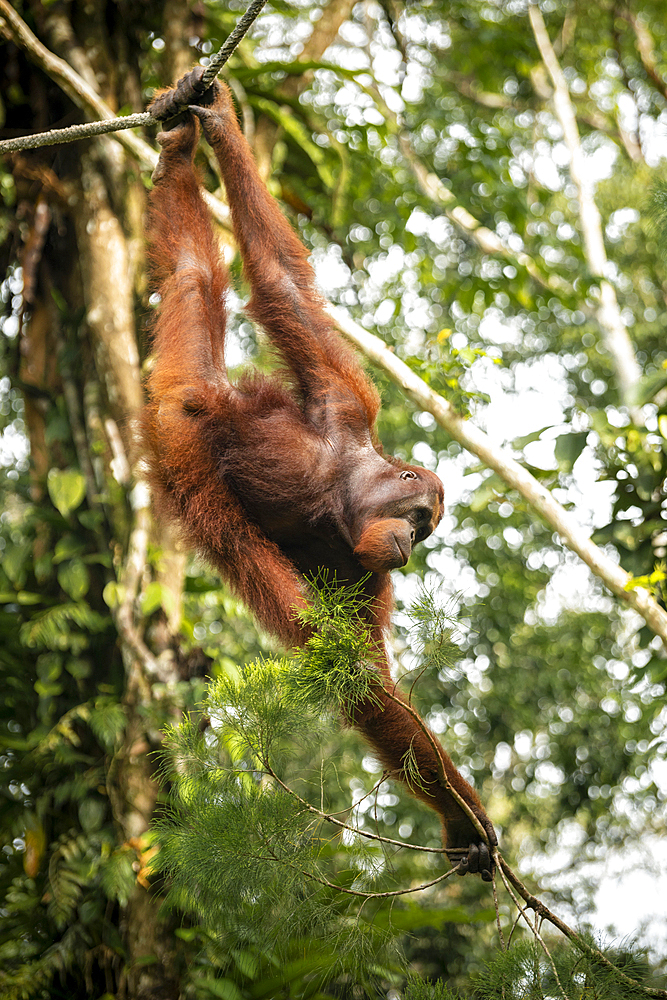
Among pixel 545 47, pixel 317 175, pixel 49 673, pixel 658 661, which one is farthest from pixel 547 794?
pixel 545 47

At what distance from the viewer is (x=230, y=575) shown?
244cm

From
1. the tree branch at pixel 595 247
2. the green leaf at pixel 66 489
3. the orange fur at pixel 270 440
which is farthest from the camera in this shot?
the tree branch at pixel 595 247

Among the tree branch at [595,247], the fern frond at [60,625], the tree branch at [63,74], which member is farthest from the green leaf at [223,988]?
the tree branch at [595,247]

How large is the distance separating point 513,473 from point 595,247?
10.4 ft

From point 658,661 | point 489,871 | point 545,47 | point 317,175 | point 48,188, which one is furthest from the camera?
point 545,47

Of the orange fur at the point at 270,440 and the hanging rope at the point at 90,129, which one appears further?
the orange fur at the point at 270,440

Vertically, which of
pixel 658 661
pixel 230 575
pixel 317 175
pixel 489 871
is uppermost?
pixel 317 175

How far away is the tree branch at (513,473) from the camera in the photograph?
2.81 m

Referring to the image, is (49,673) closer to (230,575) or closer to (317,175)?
(230,575)

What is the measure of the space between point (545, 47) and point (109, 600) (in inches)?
218

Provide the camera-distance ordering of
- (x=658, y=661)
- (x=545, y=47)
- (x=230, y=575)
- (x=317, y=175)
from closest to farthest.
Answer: (x=230, y=575) → (x=658, y=661) → (x=317, y=175) → (x=545, y=47)

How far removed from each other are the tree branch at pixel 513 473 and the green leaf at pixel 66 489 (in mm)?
1792

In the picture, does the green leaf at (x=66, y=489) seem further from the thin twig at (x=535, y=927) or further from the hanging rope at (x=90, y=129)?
the thin twig at (x=535, y=927)

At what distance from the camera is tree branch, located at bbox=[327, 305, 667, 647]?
2807 mm
